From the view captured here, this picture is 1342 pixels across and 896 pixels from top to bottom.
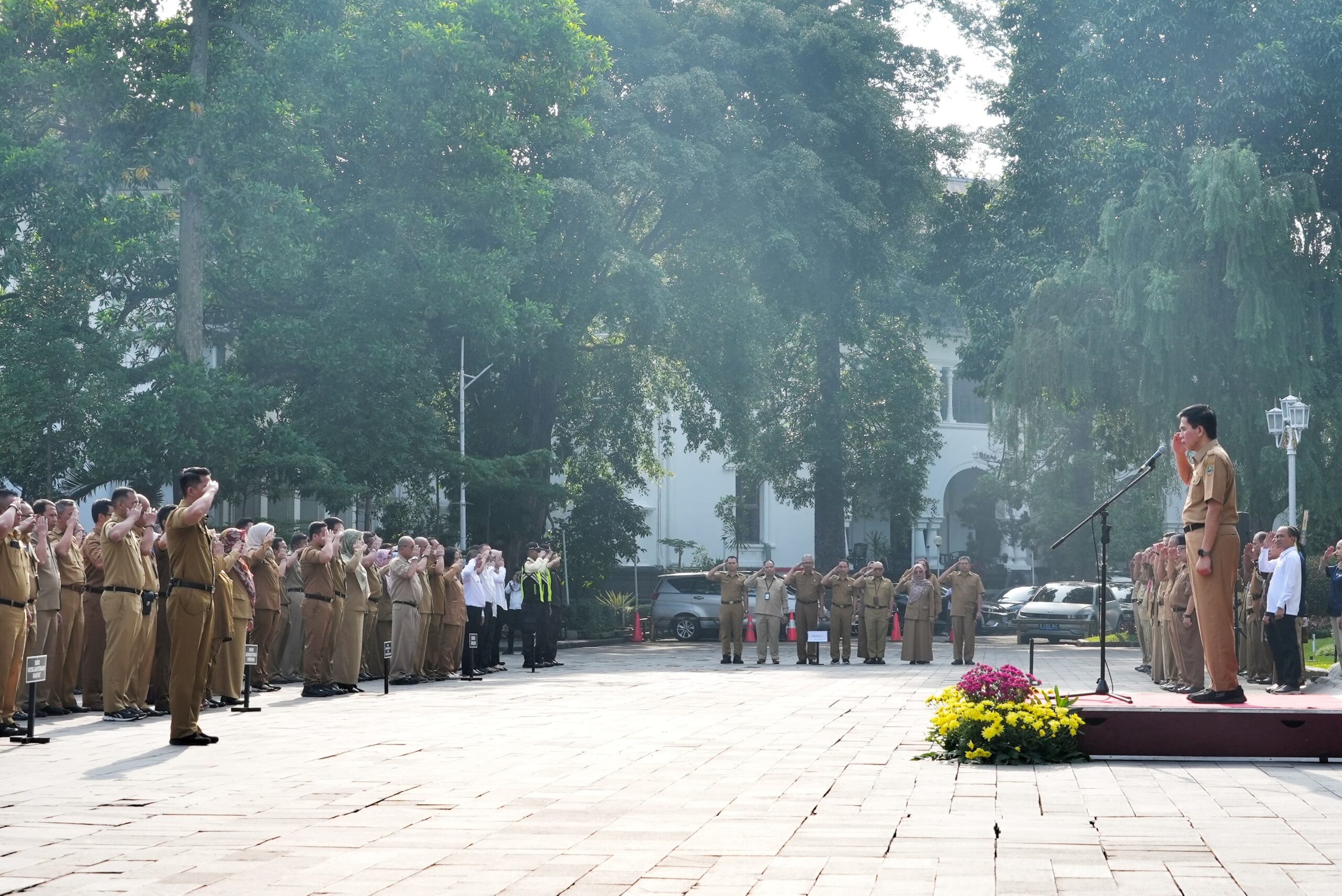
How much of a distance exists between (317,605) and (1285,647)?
10.5m

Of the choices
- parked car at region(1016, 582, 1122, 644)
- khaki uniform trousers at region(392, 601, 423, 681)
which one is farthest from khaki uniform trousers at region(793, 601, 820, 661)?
parked car at region(1016, 582, 1122, 644)

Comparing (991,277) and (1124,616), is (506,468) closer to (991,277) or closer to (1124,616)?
(991,277)

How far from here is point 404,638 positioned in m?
21.4

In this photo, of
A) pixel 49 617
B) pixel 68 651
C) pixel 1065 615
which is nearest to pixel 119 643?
pixel 49 617

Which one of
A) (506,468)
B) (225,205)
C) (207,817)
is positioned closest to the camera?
(207,817)

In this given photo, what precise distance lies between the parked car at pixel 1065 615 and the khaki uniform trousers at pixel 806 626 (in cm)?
1004

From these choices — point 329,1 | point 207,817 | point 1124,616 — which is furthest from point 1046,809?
point 1124,616

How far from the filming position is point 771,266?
39.4 meters

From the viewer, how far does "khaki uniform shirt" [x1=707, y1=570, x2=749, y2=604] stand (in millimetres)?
28844

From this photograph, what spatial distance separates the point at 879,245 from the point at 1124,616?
37.1ft

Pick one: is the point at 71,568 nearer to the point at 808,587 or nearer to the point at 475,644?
the point at 475,644

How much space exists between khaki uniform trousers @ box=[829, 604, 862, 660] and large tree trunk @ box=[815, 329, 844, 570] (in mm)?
17196

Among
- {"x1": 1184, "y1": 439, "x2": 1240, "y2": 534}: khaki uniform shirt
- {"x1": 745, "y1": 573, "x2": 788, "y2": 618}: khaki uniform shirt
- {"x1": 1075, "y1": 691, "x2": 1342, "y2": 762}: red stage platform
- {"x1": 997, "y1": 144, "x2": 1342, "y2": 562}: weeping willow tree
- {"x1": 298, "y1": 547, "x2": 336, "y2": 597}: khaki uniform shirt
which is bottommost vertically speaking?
{"x1": 1075, "y1": 691, "x2": 1342, "y2": 762}: red stage platform

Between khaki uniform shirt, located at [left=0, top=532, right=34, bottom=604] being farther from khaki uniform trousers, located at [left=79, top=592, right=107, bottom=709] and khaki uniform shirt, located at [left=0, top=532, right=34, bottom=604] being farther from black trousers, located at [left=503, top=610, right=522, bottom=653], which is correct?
black trousers, located at [left=503, top=610, right=522, bottom=653]
